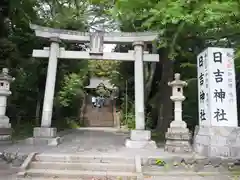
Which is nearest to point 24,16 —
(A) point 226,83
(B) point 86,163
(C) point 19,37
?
(C) point 19,37

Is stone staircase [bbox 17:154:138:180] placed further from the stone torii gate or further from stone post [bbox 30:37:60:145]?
the stone torii gate

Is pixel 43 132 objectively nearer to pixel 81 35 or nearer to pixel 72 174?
pixel 72 174

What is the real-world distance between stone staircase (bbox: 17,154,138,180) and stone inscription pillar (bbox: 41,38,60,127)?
109 inches

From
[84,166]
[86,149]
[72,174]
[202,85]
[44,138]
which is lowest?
[72,174]

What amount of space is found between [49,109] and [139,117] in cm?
370

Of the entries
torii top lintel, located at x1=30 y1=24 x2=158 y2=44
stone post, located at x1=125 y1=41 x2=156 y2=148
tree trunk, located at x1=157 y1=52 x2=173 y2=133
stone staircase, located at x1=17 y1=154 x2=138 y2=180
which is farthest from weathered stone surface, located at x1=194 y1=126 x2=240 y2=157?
tree trunk, located at x1=157 y1=52 x2=173 y2=133

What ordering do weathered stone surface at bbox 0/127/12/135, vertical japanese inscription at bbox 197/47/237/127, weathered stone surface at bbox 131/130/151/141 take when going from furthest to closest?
weathered stone surface at bbox 131/130/151/141 → weathered stone surface at bbox 0/127/12/135 → vertical japanese inscription at bbox 197/47/237/127

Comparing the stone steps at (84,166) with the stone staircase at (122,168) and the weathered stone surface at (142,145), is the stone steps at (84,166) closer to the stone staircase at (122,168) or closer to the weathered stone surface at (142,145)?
the stone staircase at (122,168)

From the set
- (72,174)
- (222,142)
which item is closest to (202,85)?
(222,142)

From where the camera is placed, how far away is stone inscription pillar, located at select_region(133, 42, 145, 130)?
32.0ft

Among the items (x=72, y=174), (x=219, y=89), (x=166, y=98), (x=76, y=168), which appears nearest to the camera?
(x=72, y=174)

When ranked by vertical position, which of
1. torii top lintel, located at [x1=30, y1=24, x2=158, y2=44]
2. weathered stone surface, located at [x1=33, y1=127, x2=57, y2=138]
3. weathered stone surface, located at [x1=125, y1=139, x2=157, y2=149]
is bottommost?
Answer: weathered stone surface, located at [x1=125, y1=139, x2=157, y2=149]

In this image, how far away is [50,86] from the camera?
10.0 m

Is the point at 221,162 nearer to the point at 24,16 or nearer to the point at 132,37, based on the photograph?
the point at 132,37
